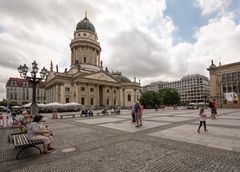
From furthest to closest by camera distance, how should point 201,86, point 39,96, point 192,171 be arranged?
point 201,86 < point 39,96 < point 192,171

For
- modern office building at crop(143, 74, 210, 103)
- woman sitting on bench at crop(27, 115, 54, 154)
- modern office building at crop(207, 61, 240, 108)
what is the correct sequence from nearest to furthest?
1. woman sitting on bench at crop(27, 115, 54, 154)
2. modern office building at crop(207, 61, 240, 108)
3. modern office building at crop(143, 74, 210, 103)

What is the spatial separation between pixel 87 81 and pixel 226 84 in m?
49.7

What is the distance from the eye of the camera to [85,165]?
4746 mm

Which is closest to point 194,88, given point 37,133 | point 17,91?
point 17,91

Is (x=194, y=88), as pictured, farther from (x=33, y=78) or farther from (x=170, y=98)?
(x=33, y=78)

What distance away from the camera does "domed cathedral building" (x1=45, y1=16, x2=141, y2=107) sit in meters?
55.9

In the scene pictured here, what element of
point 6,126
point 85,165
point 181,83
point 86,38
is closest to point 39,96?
point 86,38

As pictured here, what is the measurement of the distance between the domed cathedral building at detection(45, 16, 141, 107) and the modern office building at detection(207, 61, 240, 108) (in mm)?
33602

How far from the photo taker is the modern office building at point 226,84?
168 ft

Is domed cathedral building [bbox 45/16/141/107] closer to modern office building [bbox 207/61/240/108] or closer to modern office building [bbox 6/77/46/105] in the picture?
modern office building [bbox 207/61/240/108]

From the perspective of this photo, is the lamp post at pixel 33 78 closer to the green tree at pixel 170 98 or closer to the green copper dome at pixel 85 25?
the green copper dome at pixel 85 25

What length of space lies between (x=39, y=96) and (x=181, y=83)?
129 metres

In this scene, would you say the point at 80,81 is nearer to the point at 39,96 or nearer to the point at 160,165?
the point at 160,165

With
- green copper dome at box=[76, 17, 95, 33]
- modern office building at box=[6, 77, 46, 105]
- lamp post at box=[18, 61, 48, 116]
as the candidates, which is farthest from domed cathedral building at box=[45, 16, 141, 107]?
lamp post at box=[18, 61, 48, 116]
